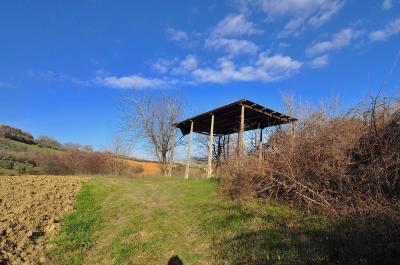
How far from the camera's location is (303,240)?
17.7 ft

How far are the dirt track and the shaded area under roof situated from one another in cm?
813

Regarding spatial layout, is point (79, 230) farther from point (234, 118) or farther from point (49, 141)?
point (49, 141)

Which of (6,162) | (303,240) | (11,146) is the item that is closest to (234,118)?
(303,240)

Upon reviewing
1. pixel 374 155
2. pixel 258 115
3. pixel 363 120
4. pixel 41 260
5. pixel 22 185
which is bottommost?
pixel 41 260

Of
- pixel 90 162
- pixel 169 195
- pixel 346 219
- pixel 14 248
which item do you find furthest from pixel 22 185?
pixel 90 162

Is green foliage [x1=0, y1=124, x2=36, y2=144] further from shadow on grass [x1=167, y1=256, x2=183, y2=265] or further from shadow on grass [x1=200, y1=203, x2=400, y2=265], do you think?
shadow on grass [x1=167, y1=256, x2=183, y2=265]

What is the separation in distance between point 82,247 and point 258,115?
43.5 ft

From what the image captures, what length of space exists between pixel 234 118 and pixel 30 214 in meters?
13.0

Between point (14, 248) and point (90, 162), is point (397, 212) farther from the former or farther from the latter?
point (90, 162)

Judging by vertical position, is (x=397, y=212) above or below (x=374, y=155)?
below

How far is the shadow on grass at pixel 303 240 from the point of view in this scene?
15.1 ft

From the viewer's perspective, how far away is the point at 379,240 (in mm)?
4848

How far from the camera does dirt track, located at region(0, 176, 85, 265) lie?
714cm

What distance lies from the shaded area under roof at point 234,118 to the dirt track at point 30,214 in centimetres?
813
